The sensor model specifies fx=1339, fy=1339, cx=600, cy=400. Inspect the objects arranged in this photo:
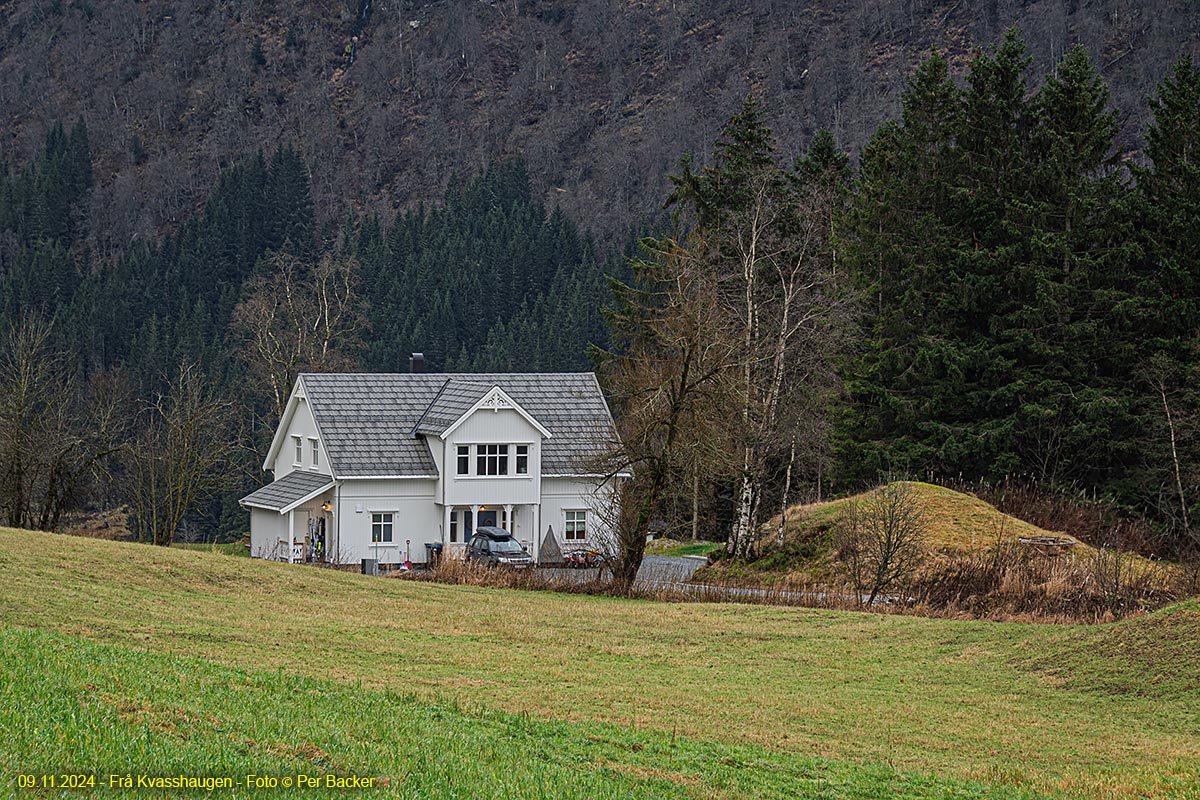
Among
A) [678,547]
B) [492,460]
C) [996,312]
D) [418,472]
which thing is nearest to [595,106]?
[678,547]

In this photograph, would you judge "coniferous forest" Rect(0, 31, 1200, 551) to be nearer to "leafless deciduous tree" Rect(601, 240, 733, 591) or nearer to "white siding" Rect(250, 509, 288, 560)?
"white siding" Rect(250, 509, 288, 560)

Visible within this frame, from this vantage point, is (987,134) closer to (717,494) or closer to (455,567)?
(717,494)

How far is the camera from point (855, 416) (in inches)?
2055

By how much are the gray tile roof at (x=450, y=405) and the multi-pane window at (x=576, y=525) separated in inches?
245

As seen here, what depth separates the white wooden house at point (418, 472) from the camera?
→ 49.1 m

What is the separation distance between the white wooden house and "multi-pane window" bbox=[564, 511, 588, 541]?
0.05 metres

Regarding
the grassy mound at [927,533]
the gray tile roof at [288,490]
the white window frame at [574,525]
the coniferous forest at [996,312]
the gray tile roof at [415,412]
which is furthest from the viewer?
the white window frame at [574,525]

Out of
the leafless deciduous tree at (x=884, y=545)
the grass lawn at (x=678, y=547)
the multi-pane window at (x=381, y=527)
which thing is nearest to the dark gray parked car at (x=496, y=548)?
the multi-pane window at (x=381, y=527)

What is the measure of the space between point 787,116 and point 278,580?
146549 millimetres

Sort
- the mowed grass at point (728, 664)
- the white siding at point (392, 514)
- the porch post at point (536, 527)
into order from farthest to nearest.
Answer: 1. the porch post at point (536, 527)
2. the white siding at point (392, 514)
3. the mowed grass at point (728, 664)

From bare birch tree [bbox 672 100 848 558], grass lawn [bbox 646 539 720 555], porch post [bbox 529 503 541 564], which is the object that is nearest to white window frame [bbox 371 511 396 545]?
porch post [bbox 529 503 541 564]

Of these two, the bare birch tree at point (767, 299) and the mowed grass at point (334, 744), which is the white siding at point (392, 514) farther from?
the mowed grass at point (334, 744)

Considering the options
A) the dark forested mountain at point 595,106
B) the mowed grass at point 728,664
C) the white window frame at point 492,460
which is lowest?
the mowed grass at point 728,664

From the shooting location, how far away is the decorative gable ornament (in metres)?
49.9
